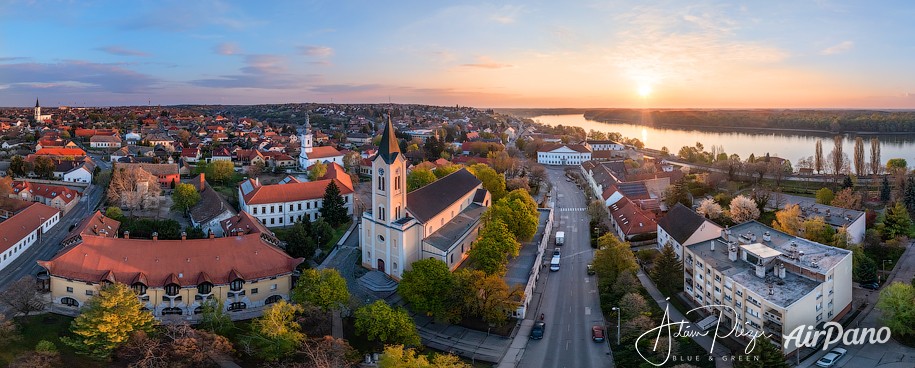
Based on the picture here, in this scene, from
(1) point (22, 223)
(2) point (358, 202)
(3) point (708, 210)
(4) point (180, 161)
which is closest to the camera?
(1) point (22, 223)

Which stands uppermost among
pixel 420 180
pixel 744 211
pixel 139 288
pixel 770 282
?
pixel 420 180

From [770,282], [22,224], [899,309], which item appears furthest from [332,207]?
[899,309]

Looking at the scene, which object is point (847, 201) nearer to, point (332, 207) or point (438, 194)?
point (438, 194)

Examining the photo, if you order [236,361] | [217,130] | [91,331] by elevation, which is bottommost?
[236,361]

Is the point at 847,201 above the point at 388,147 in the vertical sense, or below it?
below

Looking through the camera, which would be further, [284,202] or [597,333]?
[284,202]

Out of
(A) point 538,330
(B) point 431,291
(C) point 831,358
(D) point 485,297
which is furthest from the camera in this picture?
(B) point 431,291

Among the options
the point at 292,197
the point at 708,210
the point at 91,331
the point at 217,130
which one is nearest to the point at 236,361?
the point at 91,331

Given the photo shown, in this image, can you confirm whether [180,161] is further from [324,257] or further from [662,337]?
[662,337]
